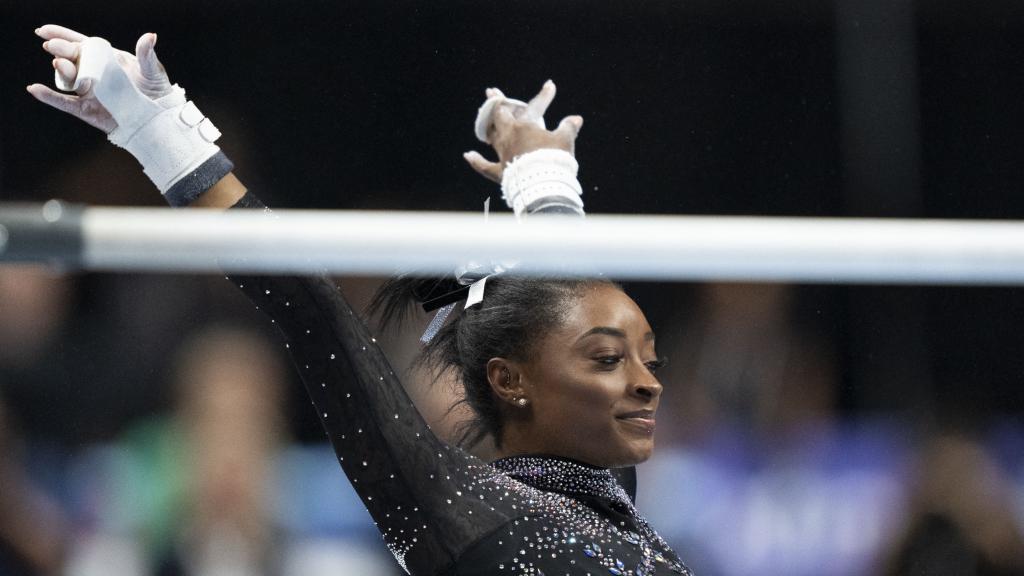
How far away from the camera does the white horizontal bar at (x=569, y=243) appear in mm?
775

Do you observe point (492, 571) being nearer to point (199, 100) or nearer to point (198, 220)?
point (198, 220)

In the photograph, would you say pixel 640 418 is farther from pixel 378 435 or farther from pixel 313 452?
pixel 313 452

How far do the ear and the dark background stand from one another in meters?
0.99

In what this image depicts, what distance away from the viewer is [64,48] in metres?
1.07

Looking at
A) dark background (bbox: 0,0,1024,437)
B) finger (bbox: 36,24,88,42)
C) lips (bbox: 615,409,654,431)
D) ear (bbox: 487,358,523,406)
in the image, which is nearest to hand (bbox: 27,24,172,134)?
finger (bbox: 36,24,88,42)

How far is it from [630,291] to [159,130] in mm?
1516

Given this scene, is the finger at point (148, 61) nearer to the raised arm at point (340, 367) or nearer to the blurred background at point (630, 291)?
the raised arm at point (340, 367)

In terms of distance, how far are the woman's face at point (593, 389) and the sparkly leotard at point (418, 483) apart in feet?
0.17

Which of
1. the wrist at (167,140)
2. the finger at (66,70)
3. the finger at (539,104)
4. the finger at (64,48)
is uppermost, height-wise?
the finger at (539,104)

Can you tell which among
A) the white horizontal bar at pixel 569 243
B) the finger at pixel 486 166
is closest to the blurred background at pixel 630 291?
the finger at pixel 486 166

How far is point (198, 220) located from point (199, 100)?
167 centimetres

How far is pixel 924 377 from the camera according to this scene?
8.17ft

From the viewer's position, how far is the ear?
4.55ft

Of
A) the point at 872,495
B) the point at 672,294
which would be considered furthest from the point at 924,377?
the point at 672,294
